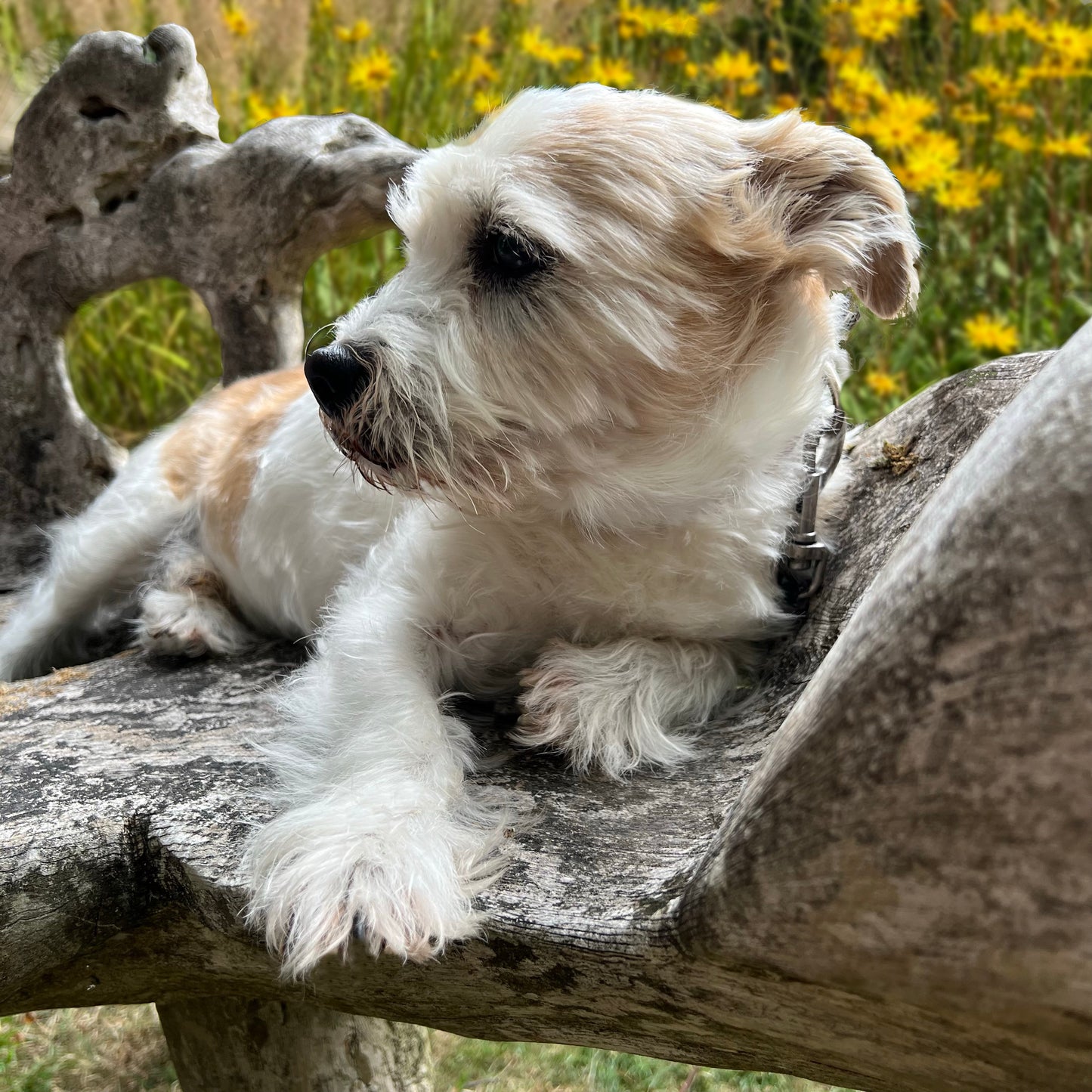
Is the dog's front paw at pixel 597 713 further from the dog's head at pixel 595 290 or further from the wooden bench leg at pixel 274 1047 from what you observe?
the wooden bench leg at pixel 274 1047

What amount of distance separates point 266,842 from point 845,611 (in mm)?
1016

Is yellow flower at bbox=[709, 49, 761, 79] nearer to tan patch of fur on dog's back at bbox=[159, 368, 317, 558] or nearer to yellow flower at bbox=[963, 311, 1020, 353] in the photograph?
yellow flower at bbox=[963, 311, 1020, 353]

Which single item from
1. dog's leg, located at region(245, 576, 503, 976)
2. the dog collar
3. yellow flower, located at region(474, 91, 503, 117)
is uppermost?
yellow flower, located at region(474, 91, 503, 117)

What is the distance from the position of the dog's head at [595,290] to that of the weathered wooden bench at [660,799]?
17.7 inches

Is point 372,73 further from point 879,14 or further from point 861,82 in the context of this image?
point 879,14

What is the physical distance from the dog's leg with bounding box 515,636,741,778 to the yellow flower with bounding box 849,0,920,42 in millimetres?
3080

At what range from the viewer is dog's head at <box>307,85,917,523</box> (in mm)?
1703

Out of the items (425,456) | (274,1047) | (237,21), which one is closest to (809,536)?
(425,456)

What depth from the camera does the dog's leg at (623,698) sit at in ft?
5.98

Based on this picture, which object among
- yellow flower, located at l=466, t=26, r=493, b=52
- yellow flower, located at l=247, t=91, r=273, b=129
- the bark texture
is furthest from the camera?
yellow flower, located at l=466, t=26, r=493, b=52

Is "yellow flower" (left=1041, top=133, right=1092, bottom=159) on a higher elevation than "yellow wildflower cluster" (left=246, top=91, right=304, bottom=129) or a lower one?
higher

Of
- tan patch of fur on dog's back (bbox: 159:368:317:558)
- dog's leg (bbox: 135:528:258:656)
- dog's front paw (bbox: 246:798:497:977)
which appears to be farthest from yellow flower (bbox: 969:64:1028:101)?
dog's front paw (bbox: 246:798:497:977)

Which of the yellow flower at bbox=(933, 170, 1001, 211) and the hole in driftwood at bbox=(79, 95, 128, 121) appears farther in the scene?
the yellow flower at bbox=(933, 170, 1001, 211)

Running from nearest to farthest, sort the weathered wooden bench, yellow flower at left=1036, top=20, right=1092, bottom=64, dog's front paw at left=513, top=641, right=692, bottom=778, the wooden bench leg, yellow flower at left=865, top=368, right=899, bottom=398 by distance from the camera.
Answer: the weathered wooden bench, dog's front paw at left=513, top=641, right=692, bottom=778, the wooden bench leg, yellow flower at left=865, top=368, right=899, bottom=398, yellow flower at left=1036, top=20, right=1092, bottom=64
